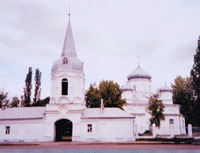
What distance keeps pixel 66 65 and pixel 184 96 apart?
37.6m

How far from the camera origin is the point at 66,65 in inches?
1570

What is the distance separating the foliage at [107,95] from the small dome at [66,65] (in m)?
12.5

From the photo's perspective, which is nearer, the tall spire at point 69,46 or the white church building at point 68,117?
the white church building at point 68,117

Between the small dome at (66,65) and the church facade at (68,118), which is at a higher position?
the small dome at (66,65)

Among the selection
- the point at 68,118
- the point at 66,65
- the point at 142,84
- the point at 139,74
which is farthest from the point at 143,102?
the point at 68,118

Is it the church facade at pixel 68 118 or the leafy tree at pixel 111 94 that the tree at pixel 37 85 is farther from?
the church facade at pixel 68 118

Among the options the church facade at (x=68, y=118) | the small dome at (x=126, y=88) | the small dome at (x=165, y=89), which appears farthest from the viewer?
the small dome at (x=165, y=89)

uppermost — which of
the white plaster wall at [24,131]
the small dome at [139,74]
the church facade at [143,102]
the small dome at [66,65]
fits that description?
the small dome at [139,74]

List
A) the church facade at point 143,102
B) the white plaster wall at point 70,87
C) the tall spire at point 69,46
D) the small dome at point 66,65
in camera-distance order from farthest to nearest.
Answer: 1. the church facade at point 143,102
2. the tall spire at point 69,46
3. the small dome at point 66,65
4. the white plaster wall at point 70,87

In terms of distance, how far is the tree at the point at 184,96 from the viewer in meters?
63.5

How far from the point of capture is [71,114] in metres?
38.1

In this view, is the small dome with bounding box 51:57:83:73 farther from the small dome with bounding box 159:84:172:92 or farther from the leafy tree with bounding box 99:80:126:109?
the small dome with bounding box 159:84:172:92

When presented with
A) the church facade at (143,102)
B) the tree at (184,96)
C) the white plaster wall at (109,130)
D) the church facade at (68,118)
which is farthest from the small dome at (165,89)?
the white plaster wall at (109,130)

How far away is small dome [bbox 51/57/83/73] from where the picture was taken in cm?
3972
